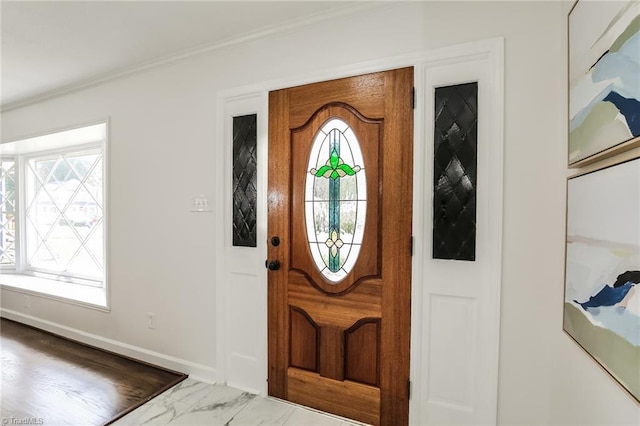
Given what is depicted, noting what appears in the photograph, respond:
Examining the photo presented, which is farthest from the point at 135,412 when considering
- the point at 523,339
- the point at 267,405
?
the point at 523,339

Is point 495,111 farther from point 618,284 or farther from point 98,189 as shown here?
point 98,189

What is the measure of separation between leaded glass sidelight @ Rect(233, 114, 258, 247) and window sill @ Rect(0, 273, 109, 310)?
173cm

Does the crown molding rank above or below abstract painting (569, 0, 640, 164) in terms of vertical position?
above

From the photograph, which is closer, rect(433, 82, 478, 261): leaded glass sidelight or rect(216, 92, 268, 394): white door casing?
rect(433, 82, 478, 261): leaded glass sidelight

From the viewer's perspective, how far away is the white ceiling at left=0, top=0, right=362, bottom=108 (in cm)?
189

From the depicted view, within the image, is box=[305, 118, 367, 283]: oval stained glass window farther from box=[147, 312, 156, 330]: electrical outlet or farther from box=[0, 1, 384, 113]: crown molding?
box=[147, 312, 156, 330]: electrical outlet

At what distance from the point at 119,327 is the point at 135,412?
1079 millimetres

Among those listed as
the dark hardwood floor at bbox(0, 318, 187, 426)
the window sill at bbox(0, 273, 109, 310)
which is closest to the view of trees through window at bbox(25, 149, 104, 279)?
the window sill at bbox(0, 273, 109, 310)

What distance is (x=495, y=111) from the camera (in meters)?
1.61

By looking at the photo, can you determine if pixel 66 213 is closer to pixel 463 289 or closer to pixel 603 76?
pixel 463 289

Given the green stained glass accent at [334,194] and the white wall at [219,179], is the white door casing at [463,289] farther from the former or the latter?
the green stained glass accent at [334,194]

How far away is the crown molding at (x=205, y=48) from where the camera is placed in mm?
1905

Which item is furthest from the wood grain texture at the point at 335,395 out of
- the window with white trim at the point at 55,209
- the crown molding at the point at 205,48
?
the window with white trim at the point at 55,209

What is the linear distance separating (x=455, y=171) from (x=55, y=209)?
4.71 metres
